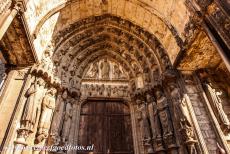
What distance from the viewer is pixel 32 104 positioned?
13.9 feet

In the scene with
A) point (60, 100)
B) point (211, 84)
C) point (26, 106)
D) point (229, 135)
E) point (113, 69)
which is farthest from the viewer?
point (113, 69)

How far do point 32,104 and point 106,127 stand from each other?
2351 millimetres

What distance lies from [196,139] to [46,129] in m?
3.43

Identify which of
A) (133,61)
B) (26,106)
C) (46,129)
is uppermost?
(133,61)

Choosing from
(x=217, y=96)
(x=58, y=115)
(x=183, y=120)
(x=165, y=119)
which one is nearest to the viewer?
(x=183, y=120)

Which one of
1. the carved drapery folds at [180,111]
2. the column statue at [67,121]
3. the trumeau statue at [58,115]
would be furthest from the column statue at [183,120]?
the trumeau statue at [58,115]

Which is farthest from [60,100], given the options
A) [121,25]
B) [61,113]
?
[121,25]

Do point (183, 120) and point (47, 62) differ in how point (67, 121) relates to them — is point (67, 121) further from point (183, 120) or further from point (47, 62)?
point (183, 120)

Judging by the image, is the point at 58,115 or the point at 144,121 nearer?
the point at 58,115

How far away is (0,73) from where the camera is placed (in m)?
5.39

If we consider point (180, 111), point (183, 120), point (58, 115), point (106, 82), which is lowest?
point (183, 120)

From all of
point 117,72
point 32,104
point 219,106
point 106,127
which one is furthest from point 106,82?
point 219,106

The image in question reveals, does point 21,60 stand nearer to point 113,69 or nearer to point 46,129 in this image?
point 46,129

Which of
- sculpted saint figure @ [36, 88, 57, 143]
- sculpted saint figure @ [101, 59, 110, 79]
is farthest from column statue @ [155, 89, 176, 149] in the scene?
sculpted saint figure @ [36, 88, 57, 143]
